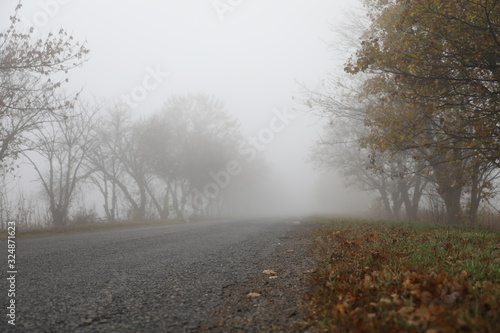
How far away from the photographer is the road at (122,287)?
252 centimetres

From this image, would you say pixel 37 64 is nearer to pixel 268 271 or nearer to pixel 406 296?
pixel 268 271

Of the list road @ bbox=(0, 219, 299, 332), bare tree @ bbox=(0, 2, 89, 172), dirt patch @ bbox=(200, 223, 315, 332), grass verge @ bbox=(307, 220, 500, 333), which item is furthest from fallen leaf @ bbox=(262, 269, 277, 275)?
bare tree @ bbox=(0, 2, 89, 172)

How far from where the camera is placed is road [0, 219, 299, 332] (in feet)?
8.27

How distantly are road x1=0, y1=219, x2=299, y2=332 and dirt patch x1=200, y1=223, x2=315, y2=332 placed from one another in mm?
149

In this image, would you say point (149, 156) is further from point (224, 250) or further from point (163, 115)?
point (224, 250)

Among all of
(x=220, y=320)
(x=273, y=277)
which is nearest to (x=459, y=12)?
(x=273, y=277)

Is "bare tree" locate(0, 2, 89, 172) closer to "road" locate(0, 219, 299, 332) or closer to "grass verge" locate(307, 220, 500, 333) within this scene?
"road" locate(0, 219, 299, 332)

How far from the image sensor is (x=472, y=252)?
4629 millimetres

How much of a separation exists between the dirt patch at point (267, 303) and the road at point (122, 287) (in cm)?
15

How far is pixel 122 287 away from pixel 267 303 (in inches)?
63.4

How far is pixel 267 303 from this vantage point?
117 inches

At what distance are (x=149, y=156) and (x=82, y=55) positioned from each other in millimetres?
17355

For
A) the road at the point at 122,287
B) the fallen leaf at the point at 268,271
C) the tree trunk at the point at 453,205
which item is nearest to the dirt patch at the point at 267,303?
the fallen leaf at the point at 268,271

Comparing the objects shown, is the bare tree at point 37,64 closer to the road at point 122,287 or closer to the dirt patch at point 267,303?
the road at point 122,287
